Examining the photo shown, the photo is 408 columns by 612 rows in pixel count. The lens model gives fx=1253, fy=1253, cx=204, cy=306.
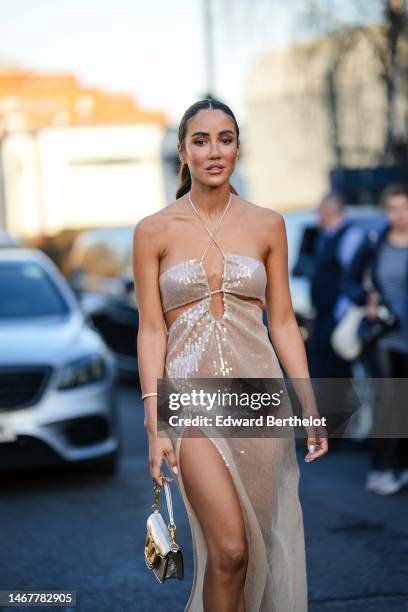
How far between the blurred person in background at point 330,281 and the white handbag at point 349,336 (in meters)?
0.12

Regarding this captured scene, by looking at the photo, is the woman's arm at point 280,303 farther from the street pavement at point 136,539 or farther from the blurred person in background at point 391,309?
the blurred person in background at point 391,309

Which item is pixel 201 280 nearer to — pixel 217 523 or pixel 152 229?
pixel 152 229

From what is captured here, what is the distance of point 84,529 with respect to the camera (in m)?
7.36

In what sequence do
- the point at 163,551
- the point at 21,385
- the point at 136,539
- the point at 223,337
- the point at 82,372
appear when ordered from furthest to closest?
the point at 82,372 → the point at 21,385 → the point at 136,539 → the point at 223,337 → the point at 163,551

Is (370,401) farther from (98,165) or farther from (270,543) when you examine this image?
(98,165)

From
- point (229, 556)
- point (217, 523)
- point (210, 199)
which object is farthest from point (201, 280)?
point (229, 556)

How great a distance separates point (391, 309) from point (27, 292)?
322 centimetres

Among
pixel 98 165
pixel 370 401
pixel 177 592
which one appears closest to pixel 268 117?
pixel 98 165

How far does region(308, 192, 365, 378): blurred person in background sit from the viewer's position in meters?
9.59

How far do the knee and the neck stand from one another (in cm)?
113

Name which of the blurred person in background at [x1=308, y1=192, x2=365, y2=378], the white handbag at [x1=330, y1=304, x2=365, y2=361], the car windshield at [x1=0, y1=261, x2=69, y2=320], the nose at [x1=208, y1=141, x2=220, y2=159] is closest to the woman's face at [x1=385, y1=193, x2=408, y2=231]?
the white handbag at [x1=330, y1=304, x2=365, y2=361]

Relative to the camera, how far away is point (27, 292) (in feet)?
33.3

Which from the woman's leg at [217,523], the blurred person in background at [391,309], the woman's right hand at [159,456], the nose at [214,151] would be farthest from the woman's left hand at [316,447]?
the blurred person in background at [391,309]

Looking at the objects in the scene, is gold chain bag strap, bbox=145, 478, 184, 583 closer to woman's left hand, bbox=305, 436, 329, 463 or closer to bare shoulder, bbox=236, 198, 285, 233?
woman's left hand, bbox=305, 436, 329, 463
